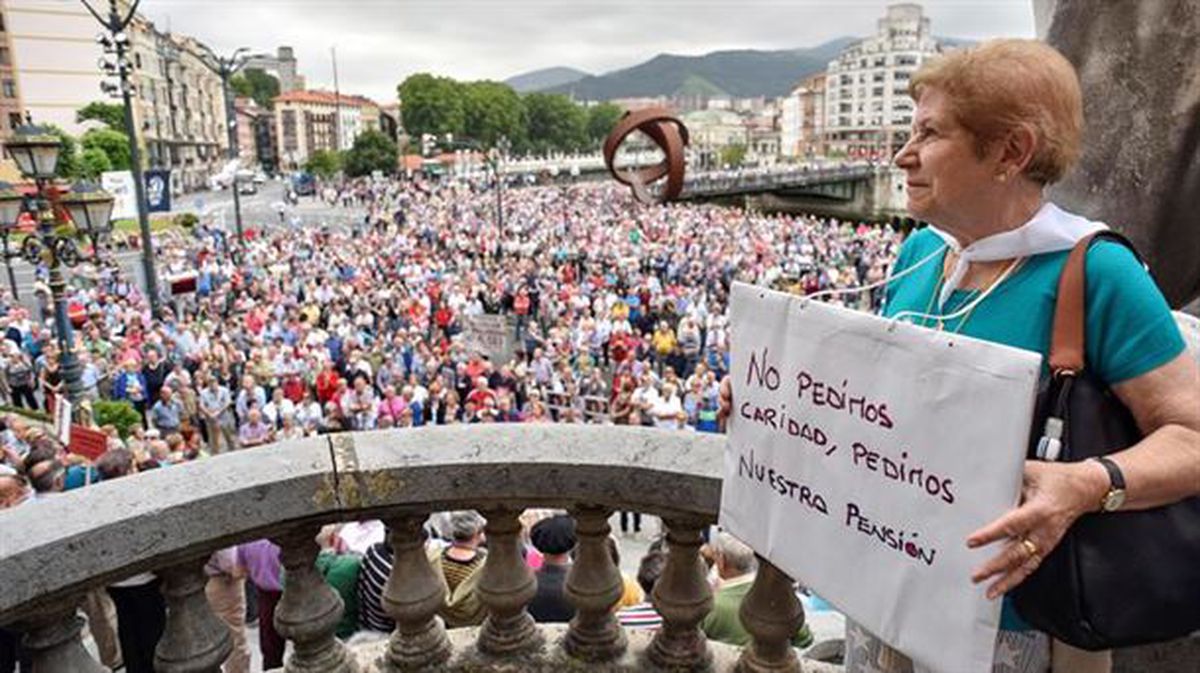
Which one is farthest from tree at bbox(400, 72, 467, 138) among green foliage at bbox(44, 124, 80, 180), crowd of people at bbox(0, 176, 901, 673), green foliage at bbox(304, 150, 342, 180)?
crowd of people at bbox(0, 176, 901, 673)

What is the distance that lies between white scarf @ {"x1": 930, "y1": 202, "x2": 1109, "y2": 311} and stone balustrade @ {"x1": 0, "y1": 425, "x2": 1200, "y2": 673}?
94 centimetres

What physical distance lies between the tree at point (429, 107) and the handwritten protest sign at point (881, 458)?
12206 cm

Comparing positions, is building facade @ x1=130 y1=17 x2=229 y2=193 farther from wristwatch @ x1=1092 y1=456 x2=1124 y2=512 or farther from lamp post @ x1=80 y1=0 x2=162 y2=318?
wristwatch @ x1=1092 y1=456 x2=1124 y2=512

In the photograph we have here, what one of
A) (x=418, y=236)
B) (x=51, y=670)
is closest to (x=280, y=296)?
(x=418, y=236)

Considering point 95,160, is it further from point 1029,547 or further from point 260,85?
point 260,85

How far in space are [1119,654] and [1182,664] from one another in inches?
4.9

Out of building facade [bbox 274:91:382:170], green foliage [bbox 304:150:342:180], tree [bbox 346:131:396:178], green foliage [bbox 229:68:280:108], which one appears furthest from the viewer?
green foliage [bbox 229:68:280:108]

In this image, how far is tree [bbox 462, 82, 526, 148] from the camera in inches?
4926

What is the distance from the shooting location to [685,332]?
19.6 metres

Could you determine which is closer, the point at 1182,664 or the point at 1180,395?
the point at 1180,395

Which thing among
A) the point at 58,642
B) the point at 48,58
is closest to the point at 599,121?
the point at 48,58

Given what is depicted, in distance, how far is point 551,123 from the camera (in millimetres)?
146875

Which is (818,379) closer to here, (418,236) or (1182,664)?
(1182,664)

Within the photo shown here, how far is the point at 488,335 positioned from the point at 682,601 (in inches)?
568
